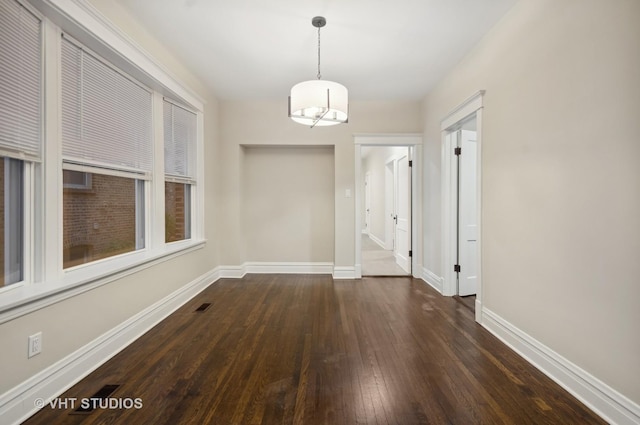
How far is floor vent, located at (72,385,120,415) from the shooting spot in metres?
1.64

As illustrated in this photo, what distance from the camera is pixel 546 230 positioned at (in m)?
2.04

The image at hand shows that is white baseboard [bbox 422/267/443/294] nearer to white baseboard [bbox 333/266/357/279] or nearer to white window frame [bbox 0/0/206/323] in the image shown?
white baseboard [bbox 333/266/357/279]

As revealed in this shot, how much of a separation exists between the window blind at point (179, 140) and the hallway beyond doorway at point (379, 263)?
10.5 feet

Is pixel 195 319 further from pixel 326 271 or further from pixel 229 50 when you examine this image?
pixel 229 50

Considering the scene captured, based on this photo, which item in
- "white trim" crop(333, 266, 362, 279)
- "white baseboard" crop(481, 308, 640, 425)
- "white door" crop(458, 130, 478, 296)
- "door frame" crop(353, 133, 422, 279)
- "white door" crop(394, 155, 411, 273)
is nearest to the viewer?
"white baseboard" crop(481, 308, 640, 425)

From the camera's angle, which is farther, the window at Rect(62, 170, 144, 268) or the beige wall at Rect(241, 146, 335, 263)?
the beige wall at Rect(241, 146, 335, 263)

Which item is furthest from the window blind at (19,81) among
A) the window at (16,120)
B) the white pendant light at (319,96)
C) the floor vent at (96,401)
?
the white pendant light at (319,96)

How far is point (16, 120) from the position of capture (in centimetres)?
168

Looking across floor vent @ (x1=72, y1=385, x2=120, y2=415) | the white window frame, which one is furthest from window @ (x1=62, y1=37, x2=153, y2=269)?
floor vent @ (x1=72, y1=385, x2=120, y2=415)

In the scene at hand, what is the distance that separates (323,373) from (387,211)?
6101 mm

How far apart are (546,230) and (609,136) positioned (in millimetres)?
713

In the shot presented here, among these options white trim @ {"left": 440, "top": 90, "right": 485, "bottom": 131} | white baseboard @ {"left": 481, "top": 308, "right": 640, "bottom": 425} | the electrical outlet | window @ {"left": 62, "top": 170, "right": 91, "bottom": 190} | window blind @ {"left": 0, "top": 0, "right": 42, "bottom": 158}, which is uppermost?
white trim @ {"left": 440, "top": 90, "right": 485, "bottom": 131}

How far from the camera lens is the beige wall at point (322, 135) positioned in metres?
4.46

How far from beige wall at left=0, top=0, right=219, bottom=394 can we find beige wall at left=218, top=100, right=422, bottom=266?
2.57 ft
